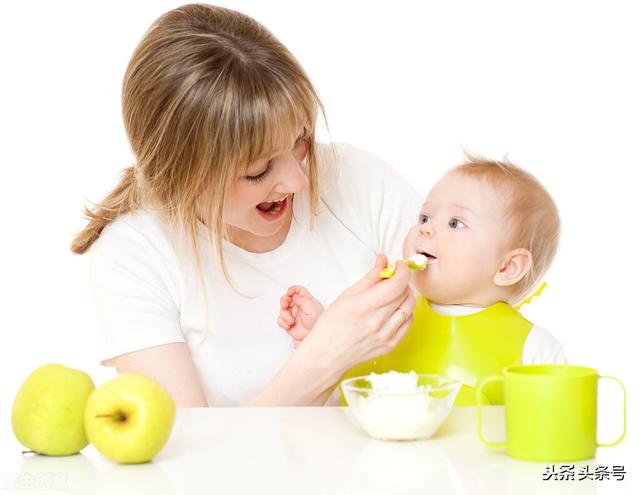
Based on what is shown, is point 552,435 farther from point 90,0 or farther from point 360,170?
point 90,0

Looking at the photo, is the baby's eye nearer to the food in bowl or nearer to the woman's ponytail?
the food in bowl

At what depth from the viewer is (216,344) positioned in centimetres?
248

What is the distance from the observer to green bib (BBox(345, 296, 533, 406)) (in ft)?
7.24

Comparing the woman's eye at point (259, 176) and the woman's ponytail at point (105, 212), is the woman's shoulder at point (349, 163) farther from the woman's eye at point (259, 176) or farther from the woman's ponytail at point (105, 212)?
the woman's ponytail at point (105, 212)

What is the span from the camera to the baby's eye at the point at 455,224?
2258mm

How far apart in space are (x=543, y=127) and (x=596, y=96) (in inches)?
12.2

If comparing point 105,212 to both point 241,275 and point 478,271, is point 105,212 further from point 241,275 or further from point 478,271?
point 478,271

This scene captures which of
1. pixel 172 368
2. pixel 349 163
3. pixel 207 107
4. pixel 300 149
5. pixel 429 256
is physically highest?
pixel 207 107

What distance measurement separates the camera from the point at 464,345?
2229 millimetres

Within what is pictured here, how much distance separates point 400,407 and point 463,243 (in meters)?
0.72

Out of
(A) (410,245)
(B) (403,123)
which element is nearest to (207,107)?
(A) (410,245)

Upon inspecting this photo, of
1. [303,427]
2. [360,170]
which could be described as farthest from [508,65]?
[303,427]

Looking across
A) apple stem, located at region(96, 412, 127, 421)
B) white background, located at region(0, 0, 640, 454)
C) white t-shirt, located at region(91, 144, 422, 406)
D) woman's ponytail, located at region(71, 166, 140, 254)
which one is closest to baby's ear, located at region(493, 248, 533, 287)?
white t-shirt, located at region(91, 144, 422, 406)

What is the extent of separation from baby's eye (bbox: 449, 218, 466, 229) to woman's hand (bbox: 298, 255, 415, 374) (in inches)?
9.0
